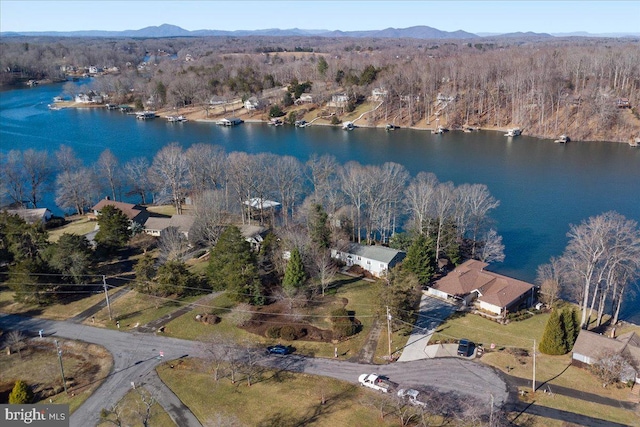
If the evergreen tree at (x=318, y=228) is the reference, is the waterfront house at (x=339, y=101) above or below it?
above

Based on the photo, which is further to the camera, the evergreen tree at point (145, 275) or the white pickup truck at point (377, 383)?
the evergreen tree at point (145, 275)

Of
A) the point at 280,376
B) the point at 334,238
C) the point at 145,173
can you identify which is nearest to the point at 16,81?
the point at 145,173

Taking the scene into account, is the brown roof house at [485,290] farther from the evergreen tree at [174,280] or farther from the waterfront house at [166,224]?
the waterfront house at [166,224]

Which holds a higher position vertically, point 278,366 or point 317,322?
point 317,322

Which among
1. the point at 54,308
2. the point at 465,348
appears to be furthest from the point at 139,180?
the point at 465,348

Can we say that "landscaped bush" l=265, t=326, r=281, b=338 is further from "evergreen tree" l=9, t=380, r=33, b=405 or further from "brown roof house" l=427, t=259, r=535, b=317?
"evergreen tree" l=9, t=380, r=33, b=405

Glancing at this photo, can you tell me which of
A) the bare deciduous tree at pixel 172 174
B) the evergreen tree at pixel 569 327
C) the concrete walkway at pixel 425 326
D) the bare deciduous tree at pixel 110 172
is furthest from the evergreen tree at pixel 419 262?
the bare deciduous tree at pixel 110 172

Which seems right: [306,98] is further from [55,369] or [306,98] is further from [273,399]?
[273,399]

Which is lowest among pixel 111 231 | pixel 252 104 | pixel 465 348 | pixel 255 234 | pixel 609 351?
pixel 465 348
